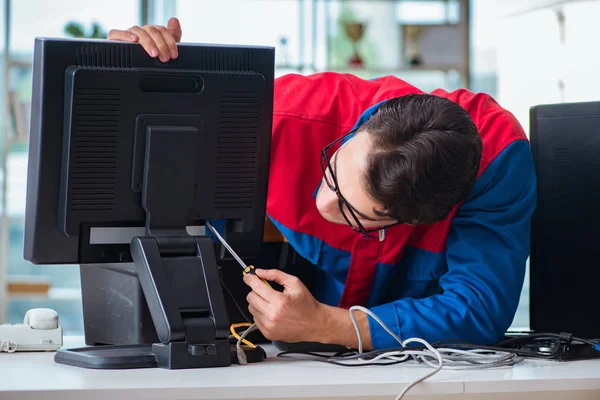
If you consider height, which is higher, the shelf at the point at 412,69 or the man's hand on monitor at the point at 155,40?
the shelf at the point at 412,69

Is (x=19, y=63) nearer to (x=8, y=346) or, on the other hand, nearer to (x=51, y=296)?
(x=51, y=296)

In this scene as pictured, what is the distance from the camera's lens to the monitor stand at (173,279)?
1.13m

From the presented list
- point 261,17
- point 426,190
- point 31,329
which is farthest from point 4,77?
point 426,190

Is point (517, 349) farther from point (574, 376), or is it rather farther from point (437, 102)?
point (437, 102)

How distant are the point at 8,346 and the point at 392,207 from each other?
0.62 metres

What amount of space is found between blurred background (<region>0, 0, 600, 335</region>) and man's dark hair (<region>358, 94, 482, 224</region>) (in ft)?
9.41

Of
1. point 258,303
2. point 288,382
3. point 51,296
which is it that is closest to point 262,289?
point 258,303

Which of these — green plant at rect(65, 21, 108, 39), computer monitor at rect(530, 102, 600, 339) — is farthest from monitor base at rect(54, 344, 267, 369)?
green plant at rect(65, 21, 108, 39)

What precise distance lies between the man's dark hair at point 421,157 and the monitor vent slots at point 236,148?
18cm

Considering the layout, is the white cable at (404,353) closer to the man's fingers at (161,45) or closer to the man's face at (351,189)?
the man's face at (351,189)

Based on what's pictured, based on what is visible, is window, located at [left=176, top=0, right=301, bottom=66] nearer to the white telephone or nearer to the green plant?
the green plant

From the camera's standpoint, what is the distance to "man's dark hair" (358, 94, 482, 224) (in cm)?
120

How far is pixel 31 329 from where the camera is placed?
129 centimetres

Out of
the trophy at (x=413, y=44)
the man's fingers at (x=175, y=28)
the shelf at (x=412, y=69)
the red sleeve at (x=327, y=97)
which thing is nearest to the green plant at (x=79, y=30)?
the shelf at (x=412, y=69)
